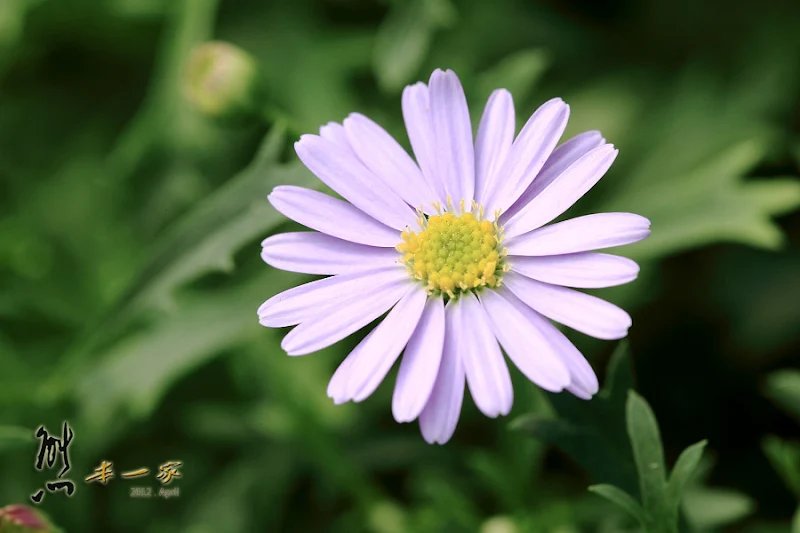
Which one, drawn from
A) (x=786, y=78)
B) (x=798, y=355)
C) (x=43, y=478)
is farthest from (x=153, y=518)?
(x=786, y=78)

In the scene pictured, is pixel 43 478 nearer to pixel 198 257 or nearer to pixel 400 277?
pixel 198 257

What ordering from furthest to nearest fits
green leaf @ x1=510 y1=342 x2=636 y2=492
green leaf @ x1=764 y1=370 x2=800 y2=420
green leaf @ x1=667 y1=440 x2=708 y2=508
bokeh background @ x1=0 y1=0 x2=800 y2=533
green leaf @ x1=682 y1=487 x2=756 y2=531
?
bokeh background @ x1=0 y1=0 x2=800 y2=533
green leaf @ x1=682 y1=487 x2=756 y2=531
green leaf @ x1=764 y1=370 x2=800 y2=420
green leaf @ x1=510 y1=342 x2=636 y2=492
green leaf @ x1=667 y1=440 x2=708 y2=508

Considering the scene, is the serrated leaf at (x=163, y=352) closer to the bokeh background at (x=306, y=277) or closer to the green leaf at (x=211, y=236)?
the bokeh background at (x=306, y=277)

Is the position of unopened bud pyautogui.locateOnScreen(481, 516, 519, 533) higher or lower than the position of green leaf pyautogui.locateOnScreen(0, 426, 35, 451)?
lower

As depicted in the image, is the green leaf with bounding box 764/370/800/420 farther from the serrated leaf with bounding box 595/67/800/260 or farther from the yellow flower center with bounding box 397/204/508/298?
the yellow flower center with bounding box 397/204/508/298

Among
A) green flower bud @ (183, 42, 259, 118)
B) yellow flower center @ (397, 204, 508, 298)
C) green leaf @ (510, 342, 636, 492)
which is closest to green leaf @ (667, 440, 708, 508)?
green leaf @ (510, 342, 636, 492)

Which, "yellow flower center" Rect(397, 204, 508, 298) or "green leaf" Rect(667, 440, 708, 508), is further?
"yellow flower center" Rect(397, 204, 508, 298)
